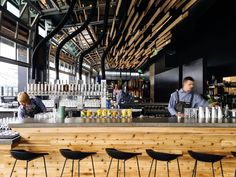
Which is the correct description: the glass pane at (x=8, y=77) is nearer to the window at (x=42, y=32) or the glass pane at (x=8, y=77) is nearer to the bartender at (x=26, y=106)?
the window at (x=42, y=32)

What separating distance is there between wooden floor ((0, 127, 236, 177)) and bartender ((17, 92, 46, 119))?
1127mm

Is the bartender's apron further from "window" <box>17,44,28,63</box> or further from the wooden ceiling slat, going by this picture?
"window" <box>17,44,28,63</box>

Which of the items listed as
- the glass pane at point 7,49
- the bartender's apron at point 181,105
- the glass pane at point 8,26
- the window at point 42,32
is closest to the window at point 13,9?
the glass pane at point 8,26

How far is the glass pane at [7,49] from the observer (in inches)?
300

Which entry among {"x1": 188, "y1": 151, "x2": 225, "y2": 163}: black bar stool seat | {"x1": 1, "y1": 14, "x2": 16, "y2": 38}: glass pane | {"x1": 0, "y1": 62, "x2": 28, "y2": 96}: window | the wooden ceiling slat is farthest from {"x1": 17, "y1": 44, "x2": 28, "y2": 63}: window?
{"x1": 188, "y1": 151, "x2": 225, "y2": 163}: black bar stool seat

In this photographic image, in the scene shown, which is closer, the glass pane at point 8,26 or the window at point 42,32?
the glass pane at point 8,26

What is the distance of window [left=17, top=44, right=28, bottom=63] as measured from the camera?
8.96 meters

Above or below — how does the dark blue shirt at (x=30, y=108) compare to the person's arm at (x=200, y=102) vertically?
below

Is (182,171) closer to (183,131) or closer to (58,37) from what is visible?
(183,131)

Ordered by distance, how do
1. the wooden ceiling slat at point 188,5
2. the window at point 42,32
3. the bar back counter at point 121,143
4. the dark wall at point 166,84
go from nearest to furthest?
1. the bar back counter at point 121,143
2. the wooden ceiling slat at point 188,5
3. the window at point 42,32
4. the dark wall at point 166,84

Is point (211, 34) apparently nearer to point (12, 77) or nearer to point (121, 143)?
point (121, 143)

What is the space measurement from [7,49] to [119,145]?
4996 millimetres

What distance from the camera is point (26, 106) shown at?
18.5ft

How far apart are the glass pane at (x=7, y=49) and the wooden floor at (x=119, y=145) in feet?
12.8
